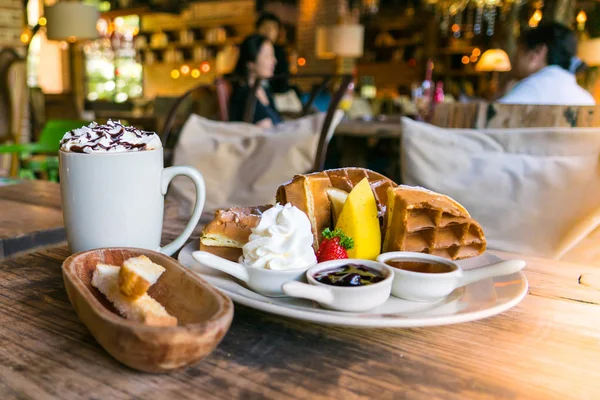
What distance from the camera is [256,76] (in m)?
3.37

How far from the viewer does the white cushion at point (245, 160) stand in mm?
2215

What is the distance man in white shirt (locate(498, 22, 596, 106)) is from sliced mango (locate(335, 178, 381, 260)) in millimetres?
2118

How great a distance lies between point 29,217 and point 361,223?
0.81 meters

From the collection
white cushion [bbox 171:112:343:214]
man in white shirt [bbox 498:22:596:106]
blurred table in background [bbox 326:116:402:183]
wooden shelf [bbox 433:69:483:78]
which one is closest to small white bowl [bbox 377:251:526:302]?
white cushion [bbox 171:112:343:214]

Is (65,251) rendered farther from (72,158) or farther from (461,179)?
(461,179)

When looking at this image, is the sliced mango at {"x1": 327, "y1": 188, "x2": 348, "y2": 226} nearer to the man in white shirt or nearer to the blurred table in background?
the man in white shirt

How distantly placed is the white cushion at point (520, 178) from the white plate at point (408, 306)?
0.94m

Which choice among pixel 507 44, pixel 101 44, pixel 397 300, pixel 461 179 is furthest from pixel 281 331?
pixel 101 44

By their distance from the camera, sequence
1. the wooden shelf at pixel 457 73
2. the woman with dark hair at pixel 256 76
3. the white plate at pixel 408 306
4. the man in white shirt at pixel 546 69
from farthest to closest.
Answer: the wooden shelf at pixel 457 73
the woman with dark hair at pixel 256 76
the man in white shirt at pixel 546 69
the white plate at pixel 408 306

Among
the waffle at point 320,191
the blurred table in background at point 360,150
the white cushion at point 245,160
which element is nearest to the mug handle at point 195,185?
the waffle at point 320,191

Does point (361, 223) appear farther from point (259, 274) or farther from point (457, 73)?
point (457, 73)

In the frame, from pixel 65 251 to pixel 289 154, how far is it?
1.33 meters

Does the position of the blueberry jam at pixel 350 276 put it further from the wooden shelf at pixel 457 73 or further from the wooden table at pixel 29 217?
the wooden shelf at pixel 457 73

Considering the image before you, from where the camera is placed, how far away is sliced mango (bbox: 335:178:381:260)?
786mm
